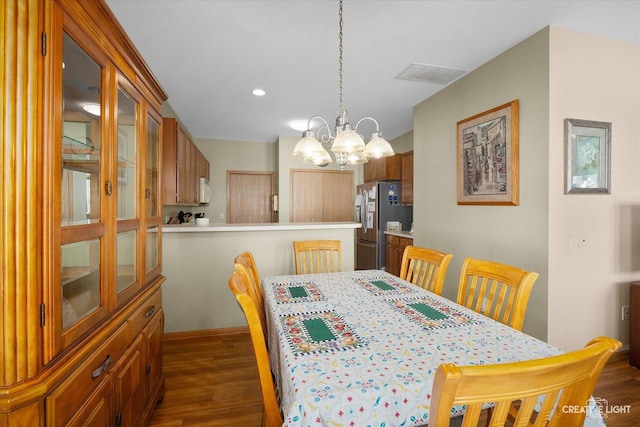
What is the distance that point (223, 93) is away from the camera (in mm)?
3293

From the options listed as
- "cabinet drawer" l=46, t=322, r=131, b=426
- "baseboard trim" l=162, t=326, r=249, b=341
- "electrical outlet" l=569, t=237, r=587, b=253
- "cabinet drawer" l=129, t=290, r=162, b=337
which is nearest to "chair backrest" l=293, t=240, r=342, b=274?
"baseboard trim" l=162, t=326, r=249, b=341

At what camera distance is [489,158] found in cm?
261

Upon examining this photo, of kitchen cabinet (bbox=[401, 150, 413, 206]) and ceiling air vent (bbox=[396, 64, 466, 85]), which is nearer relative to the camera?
ceiling air vent (bbox=[396, 64, 466, 85])

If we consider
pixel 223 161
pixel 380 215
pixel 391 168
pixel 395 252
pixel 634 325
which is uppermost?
pixel 223 161

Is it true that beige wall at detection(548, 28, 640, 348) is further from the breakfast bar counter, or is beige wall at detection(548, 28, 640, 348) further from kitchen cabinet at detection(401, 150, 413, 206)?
kitchen cabinet at detection(401, 150, 413, 206)

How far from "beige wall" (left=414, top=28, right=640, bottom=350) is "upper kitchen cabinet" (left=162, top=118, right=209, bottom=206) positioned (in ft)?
9.88

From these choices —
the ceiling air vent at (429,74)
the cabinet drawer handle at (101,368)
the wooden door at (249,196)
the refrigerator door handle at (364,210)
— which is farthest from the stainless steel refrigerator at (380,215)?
the cabinet drawer handle at (101,368)

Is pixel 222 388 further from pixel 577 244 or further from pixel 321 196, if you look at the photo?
pixel 321 196

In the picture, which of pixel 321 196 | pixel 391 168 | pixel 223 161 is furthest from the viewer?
pixel 321 196

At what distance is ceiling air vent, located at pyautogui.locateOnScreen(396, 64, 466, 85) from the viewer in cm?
270

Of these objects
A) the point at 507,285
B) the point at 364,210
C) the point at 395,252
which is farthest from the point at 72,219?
the point at 364,210

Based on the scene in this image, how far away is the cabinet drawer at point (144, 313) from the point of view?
1.50 metres

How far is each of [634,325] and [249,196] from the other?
5.21 meters

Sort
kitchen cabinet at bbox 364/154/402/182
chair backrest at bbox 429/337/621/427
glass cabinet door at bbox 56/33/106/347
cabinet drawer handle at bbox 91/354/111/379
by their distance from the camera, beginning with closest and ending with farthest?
chair backrest at bbox 429/337/621/427
glass cabinet door at bbox 56/33/106/347
cabinet drawer handle at bbox 91/354/111/379
kitchen cabinet at bbox 364/154/402/182
